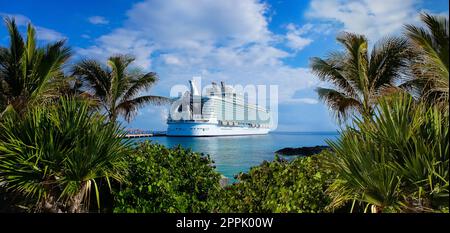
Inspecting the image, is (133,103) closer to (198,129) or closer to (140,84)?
(140,84)

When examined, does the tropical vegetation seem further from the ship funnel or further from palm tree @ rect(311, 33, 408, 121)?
the ship funnel

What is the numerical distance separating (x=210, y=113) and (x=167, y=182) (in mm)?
44031

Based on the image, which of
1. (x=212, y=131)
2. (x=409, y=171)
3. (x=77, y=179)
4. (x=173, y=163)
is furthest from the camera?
(x=212, y=131)

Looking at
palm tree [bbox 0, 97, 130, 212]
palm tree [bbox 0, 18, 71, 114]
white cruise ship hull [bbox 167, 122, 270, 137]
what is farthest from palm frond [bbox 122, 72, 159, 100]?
white cruise ship hull [bbox 167, 122, 270, 137]

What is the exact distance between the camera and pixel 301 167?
5129 millimetres

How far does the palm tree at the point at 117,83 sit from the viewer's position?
41.7ft

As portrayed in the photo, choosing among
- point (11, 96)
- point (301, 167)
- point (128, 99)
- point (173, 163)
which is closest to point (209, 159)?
point (173, 163)

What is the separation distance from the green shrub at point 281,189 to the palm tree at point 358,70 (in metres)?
6.14

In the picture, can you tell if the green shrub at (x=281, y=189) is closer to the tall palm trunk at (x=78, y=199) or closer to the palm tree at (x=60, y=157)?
the palm tree at (x=60, y=157)

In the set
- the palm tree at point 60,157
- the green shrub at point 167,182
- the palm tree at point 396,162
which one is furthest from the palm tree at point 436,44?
the palm tree at point 60,157

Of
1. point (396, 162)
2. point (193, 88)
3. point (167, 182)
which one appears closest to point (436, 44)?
point (396, 162)

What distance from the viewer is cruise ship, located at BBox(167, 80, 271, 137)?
4853cm
